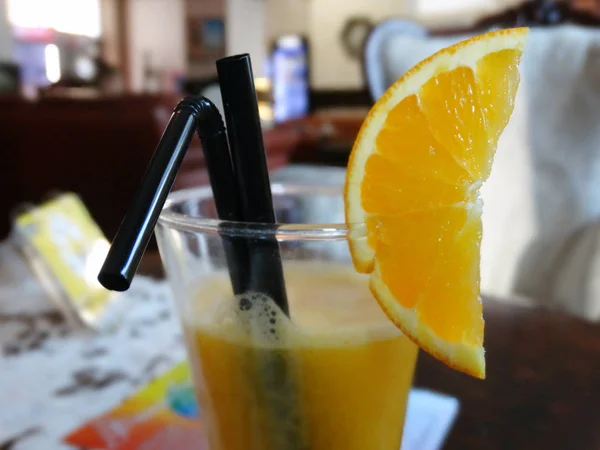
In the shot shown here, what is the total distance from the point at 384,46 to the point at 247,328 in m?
1.54

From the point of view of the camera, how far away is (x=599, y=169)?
1454 mm

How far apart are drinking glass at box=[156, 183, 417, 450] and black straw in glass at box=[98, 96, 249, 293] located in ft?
0.04

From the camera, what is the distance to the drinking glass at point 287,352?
13.8 inches

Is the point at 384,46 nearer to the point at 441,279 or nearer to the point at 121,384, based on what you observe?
the point at 121,384

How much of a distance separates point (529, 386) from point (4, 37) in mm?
5925

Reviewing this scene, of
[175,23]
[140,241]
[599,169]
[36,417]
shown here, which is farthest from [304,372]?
[175,23]

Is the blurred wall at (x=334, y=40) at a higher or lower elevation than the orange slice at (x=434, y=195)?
higher

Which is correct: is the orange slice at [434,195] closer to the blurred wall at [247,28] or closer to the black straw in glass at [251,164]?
the black straw in glass at [251,164]

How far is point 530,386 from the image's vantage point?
58 cm

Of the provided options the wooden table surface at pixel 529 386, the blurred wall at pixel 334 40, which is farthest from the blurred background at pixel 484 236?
the blurred wall at pixel 334 40

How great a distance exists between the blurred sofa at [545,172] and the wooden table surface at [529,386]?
29.1 inches

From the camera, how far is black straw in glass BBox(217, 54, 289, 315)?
0.32 metres

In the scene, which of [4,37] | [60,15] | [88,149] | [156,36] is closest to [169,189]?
[88,149]

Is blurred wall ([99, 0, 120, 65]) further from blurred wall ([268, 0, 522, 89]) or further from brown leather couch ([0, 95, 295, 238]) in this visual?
brown leather couch ([0, 95, 295, 238])
